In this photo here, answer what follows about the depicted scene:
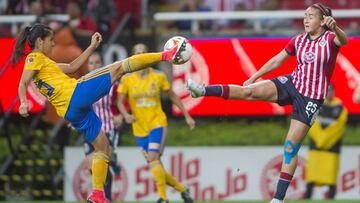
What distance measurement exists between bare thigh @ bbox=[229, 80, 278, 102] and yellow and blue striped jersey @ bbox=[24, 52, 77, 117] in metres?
1.72

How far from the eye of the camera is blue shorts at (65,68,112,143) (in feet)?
38.5

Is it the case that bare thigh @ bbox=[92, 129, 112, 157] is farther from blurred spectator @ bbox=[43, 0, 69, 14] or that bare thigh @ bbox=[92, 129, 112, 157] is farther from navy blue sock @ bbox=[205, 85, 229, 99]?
blurred spectator @ bbox=[43, 0, 69, 14]

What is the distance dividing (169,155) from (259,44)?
93.8 inches

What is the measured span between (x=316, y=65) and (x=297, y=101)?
451 millimetres

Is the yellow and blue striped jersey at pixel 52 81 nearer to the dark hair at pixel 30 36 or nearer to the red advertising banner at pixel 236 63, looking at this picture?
the dark hair at pixel 30 36

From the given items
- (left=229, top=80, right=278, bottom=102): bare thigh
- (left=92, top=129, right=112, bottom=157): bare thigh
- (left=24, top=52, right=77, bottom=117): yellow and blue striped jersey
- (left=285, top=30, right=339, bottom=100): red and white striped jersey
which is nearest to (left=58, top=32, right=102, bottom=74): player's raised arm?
(left=24, top=52, right=77, bottom=117): yellow and blue striped jersey

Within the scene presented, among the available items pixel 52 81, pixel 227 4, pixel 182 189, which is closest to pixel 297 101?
pixel 52 81

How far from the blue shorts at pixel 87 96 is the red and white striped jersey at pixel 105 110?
2819 millimetres

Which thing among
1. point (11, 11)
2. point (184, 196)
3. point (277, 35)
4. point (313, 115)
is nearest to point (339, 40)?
point (313, 115)

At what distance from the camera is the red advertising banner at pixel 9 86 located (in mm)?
18594

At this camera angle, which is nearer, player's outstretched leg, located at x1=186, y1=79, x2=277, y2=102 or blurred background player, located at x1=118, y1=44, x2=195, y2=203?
player's outstretched leg, located at x1=186, y1=79, x2=277, y2=102

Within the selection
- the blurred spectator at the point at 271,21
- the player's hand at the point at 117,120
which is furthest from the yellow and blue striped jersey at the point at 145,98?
the blurred spectator at the point at 271,21

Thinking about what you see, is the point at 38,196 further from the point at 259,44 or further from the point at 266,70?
the point at 266,70

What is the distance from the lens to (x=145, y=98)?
15.7 m
